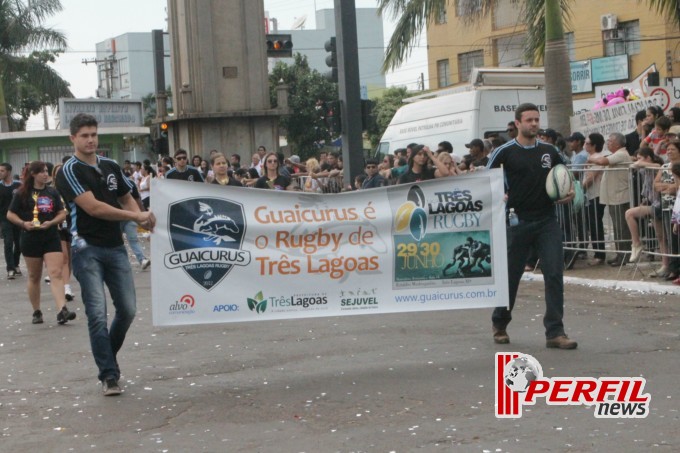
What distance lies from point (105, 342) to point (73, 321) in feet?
16.2

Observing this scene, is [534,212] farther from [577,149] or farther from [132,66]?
[132,66]

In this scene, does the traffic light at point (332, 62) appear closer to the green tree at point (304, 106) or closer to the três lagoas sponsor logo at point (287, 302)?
the três lagoas sponsor logo at point (287, 302)

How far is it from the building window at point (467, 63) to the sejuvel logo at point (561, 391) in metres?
46.7

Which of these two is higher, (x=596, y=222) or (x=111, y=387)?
(x=596, y=222)

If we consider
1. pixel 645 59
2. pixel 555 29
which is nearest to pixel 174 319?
pixel 555 29

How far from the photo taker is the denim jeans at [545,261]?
30.7ft

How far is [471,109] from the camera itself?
21828 millimetres

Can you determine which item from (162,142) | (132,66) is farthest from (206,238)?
(132,66)

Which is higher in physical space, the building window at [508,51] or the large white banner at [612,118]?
the building window at [508,51]

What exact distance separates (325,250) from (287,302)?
0.53 meters

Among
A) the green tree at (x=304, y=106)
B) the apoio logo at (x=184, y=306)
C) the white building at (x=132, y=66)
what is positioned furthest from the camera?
the white building at (x=132, y=66)

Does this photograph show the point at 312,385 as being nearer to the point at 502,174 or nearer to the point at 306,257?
the point at 306,257

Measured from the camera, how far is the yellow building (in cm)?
4200

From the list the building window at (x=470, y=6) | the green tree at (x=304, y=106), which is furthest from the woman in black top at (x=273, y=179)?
the green tree at (x=304, y=106)
